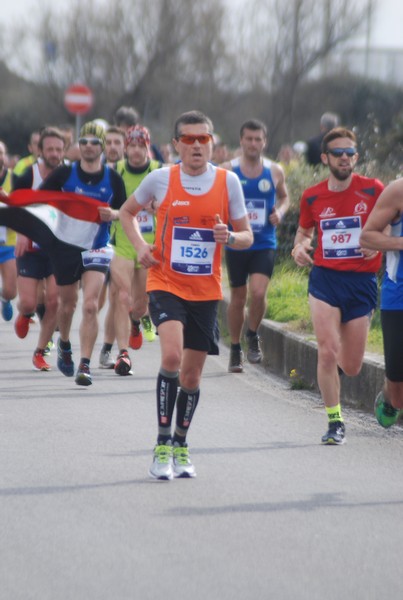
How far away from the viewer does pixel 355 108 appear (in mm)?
46344

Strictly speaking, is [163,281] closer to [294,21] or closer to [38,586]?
[38,586]

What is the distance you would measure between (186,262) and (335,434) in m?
1.75

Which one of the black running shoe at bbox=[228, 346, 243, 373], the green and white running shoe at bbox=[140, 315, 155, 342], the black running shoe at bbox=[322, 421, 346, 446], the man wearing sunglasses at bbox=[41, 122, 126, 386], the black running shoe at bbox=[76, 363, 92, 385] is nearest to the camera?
the black running shoe at bbox=[322, 421, 346, 446]

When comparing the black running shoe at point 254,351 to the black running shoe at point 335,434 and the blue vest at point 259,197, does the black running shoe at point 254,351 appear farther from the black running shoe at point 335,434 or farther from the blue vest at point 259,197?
the black running shoe at point 335,434

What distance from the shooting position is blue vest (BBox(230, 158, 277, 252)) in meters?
12.9

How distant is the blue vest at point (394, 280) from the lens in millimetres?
7914

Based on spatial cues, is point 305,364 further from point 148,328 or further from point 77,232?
point 148,328

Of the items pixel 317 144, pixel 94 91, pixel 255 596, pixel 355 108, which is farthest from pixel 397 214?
pixel 94 91

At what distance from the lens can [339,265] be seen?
9438 millimetres

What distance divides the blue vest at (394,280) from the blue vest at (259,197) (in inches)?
194

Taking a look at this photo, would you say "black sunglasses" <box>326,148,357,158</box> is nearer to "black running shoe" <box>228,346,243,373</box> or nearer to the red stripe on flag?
the red stripe on flag

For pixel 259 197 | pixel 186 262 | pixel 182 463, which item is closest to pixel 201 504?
pixel 182 463

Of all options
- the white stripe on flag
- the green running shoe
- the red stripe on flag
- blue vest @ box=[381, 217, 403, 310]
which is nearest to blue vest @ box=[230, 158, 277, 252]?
the white stripe on flag

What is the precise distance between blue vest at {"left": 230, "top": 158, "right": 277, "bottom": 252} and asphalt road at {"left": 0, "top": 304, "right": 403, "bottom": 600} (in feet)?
7.00
